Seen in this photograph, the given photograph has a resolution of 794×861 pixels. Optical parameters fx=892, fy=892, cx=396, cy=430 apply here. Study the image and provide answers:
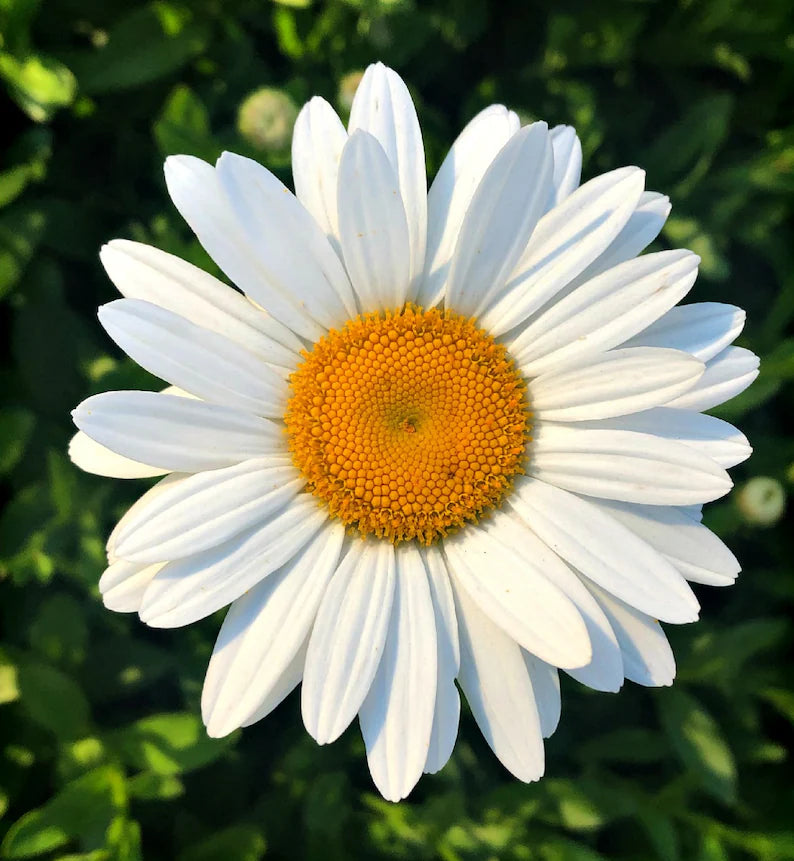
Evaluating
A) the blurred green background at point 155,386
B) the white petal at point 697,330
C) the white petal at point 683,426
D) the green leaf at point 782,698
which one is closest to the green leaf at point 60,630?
the blurred green background at point 155,386

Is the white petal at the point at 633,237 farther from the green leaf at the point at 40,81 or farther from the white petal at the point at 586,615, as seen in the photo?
the green leaf at the point at 40,81

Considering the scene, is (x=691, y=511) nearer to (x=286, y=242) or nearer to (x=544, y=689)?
(x=544, y=689)

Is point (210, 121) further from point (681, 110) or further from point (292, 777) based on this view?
point (292, 777)

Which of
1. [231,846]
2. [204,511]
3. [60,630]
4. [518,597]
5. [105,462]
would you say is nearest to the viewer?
[204,511]

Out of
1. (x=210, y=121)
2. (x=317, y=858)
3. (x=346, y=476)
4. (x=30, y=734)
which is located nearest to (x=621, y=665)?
(x=346, y=476)

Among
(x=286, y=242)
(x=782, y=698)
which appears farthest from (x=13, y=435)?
(x=782, y=698)

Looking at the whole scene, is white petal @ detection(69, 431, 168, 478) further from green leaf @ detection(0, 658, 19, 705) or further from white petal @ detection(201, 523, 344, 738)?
green leaf @ detection(0, 658, 19, 705)
